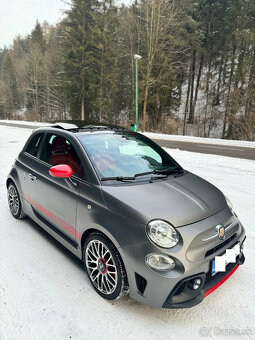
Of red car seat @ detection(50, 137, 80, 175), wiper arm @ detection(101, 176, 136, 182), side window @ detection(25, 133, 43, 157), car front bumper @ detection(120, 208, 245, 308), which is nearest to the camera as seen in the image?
car front bumper @ detection(120, 208, 245, 308)

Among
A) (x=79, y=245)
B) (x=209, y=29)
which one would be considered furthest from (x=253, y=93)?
(x=79, y=245)

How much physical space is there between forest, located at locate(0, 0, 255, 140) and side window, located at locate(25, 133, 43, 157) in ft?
71.3

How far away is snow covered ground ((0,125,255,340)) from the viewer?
2.01 meters

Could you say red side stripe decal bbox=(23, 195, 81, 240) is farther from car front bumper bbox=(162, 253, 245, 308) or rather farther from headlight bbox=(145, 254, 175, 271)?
car front bumper bbox=(162, 253, 245, 308)

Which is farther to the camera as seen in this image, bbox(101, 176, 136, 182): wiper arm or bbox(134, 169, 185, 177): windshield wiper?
bbox(134, 169, 185, 177): windshield wiper

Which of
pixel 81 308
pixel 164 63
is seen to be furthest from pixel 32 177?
pixel 164 63

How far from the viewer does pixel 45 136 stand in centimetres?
343

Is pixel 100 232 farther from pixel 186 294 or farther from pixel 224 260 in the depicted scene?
pixel 224 260

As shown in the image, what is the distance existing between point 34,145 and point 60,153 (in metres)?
0.83

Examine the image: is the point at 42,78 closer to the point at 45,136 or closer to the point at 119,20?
the point at 119,20

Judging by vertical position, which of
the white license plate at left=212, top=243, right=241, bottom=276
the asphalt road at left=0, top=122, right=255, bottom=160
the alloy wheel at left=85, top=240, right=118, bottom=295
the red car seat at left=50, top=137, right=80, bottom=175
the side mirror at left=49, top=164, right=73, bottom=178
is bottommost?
the asphalt road at left=0, top=122, right=255, bottom=160

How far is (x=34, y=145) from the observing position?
3.64 m

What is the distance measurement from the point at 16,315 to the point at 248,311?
210cm

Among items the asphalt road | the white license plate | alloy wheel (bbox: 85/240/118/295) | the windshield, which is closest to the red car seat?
the windshield
